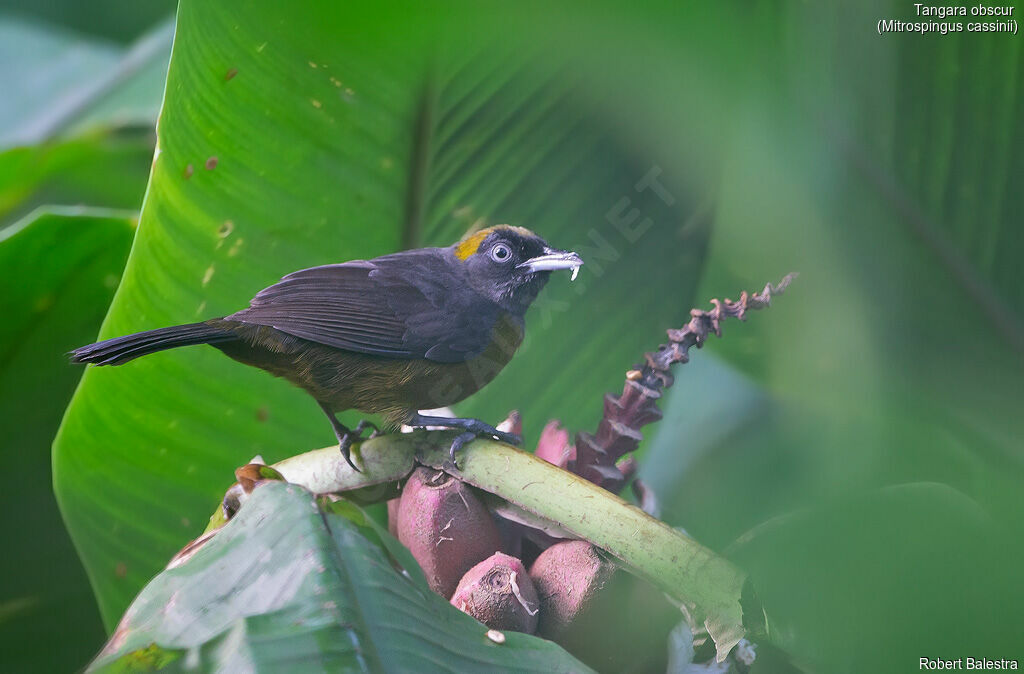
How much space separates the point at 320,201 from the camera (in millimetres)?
895

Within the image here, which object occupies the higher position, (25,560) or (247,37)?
(247,37)

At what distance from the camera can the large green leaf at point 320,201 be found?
865 mm

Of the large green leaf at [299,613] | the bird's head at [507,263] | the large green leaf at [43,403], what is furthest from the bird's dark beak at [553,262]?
the large green leaf at [43,403]

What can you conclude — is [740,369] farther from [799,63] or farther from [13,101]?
[13,101]

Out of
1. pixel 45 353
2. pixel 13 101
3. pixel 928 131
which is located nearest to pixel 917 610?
pixel 928 131

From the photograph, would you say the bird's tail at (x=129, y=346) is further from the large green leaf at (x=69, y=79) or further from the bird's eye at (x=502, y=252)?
the large green leaf at (x=69, y=79)

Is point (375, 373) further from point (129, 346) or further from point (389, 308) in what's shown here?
point (129, 346)

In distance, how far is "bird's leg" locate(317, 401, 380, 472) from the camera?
717 millimetres

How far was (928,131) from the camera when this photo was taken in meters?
0.78

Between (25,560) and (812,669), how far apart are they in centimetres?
80

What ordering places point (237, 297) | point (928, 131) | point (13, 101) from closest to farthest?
1. point (928, 131)
2. point (237, 297)
3. point (13, 101)

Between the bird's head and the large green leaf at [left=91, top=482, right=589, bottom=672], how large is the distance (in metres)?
0.28

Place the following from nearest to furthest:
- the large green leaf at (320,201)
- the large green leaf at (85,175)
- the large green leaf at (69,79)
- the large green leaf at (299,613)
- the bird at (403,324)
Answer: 1. the large green leaf at (299,613)
2. the bird at (403,324)
3. the large green leaf at (320,201)
4. the large green leaf at (85,175)
5. the large green leaf at (69,79)

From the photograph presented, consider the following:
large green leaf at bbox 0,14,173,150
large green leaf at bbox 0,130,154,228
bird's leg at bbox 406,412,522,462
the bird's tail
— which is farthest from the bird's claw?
large green leaf at bbox 0,14,173,150
